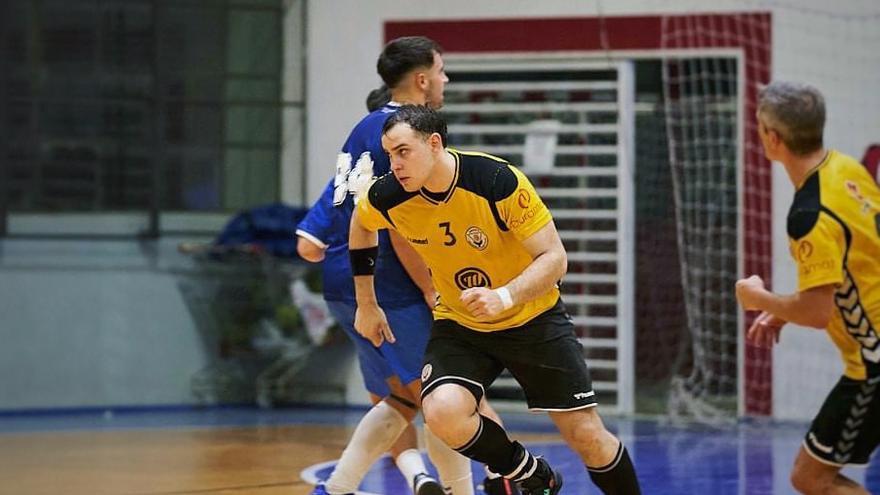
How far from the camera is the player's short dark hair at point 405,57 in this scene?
5.77 m

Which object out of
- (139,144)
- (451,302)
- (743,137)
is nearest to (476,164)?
(451,302)

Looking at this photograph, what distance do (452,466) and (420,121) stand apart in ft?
5.02

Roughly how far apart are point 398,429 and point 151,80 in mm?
6362

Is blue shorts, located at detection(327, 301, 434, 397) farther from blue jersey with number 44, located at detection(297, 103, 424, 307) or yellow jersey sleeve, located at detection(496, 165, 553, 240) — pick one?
yellow jersey sleeve, located at detection(496, 165, 553, 240)

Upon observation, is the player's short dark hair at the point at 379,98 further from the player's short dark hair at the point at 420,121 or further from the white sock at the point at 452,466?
the white sock at the point at 452,466

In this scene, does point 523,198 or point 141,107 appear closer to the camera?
point 523,198

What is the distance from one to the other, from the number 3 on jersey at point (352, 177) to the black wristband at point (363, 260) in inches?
10.8

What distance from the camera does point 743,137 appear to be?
35.9 ft

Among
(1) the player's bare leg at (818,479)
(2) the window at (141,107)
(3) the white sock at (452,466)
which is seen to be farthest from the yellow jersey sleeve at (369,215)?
(2) the window at (141,107)

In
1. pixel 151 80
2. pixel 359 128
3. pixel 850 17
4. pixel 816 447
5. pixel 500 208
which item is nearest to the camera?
pixel 816 447

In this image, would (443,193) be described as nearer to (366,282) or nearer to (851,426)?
(366,282)

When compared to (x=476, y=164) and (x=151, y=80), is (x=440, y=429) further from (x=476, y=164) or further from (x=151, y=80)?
(x=151, y=80)

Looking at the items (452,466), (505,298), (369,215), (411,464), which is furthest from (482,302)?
(411,464)

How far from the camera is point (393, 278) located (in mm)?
5938
